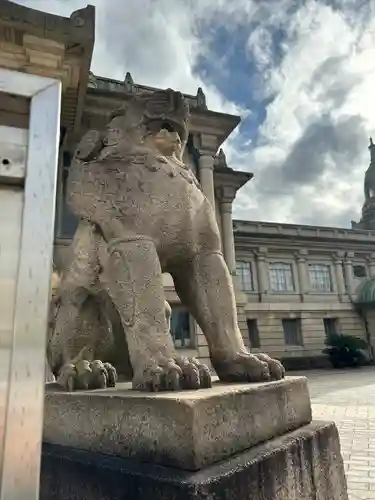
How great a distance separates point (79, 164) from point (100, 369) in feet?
3.18

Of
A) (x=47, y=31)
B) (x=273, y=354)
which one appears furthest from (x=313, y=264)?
(x=47, y=31)

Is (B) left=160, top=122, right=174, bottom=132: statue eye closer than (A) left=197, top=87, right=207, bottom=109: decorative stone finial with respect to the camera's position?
Yes

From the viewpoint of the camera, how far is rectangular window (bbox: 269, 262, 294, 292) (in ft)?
67.6

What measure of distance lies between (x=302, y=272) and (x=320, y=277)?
1.28 meters

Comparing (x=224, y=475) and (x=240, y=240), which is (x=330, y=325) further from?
(x=224, y=475)

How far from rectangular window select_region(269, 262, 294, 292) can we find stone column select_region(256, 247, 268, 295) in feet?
1.46

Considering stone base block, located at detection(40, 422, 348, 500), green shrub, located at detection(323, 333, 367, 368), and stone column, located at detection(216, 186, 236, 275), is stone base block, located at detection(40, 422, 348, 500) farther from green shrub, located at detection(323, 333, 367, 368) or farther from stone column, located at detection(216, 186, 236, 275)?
green shrub, located at detection(323, 333, 367, 368)

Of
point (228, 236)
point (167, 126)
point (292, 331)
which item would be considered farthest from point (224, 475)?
point (292, 331)

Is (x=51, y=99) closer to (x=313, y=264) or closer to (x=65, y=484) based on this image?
(x=65, y=484)

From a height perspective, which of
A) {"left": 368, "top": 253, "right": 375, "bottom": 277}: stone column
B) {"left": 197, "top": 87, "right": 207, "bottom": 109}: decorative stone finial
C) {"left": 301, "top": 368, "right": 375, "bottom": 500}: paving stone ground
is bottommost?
{"left": 301, "top": 368, "right": 375, "bottom": 500}: paving stone ground

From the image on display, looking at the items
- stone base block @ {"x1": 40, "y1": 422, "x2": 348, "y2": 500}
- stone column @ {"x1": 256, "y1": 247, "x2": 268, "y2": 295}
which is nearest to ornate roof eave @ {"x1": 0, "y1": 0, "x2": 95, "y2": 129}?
stone base block @ {"x1": 40, "y1": 422, "x2": 348, "y2": 500}

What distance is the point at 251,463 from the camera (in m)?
1.17

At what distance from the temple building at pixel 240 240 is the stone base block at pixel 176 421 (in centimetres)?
694

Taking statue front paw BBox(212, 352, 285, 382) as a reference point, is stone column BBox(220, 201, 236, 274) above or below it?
above
